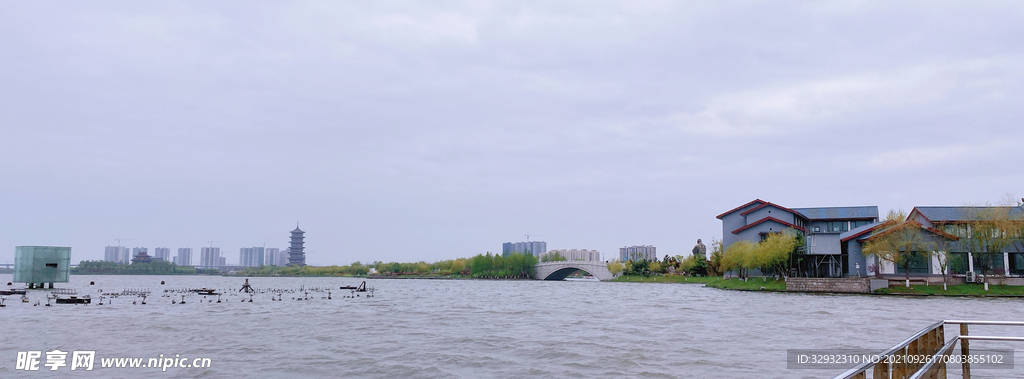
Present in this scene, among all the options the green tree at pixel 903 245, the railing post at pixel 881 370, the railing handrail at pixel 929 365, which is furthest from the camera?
the green tree at pixel 903 245

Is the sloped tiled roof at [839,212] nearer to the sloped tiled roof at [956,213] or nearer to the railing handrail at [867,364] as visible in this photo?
the sloped tiled roof at [956,213]

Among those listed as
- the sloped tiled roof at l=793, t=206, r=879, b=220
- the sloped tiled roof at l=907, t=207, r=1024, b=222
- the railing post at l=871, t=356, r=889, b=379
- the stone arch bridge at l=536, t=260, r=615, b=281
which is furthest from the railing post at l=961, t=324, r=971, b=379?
the stone arch bridge at l=536, t=260, r=615, b=281

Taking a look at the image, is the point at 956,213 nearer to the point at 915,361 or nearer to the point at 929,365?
the point at 915,361

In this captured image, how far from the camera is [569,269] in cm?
12088

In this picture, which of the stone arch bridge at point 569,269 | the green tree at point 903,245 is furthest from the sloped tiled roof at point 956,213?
the stone arch bridge at point 569,269

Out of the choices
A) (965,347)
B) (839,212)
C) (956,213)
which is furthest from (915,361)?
(839,212)

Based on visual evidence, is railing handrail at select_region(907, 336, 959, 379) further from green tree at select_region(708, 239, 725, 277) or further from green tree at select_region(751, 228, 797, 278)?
green tree at select_region(708, 239, 725, 277)

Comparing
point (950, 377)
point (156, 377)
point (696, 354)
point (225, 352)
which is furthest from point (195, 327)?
point (950, 377)

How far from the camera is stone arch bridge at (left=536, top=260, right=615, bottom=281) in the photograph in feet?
358

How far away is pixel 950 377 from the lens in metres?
12.9

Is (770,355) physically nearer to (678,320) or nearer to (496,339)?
(496,339)

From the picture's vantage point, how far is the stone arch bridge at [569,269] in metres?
109

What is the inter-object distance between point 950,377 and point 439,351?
1259 centimetres

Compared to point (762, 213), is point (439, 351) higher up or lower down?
lower down
